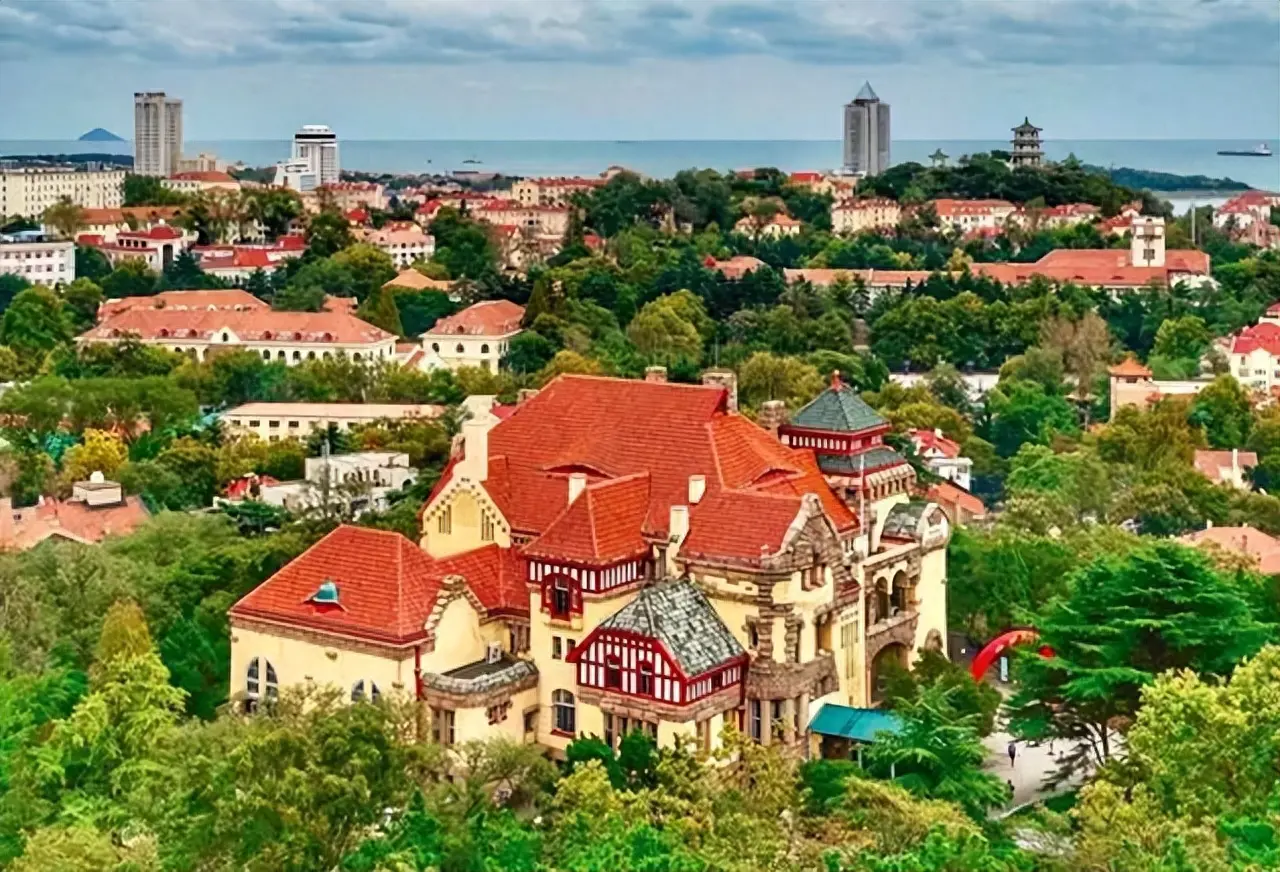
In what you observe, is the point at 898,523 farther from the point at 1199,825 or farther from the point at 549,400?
the point at 1199,825

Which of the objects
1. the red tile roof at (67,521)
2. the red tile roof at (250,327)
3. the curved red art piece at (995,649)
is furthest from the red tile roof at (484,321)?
the curved red art piece at (995,649)

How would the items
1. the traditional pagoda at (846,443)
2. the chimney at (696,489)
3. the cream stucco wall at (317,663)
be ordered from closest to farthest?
the cream stucco wall at (317,663)
the chimney at (696,489)
the traditional pagoda at (846,443)

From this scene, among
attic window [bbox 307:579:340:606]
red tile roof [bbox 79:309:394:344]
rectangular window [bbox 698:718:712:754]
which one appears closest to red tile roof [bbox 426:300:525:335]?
red tile roof [bbox 79:309:394:344]

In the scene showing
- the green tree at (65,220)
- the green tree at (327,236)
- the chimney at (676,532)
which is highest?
the green tree at (65,220)

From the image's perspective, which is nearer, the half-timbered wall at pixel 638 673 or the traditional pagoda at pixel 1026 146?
the half-timbered wall at pixel 638 673

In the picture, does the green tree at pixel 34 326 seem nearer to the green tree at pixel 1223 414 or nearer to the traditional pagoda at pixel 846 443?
the green tree at pixel 1223 414

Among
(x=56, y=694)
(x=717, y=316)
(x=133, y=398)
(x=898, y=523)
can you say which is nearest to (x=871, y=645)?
(x=898, y=523)
